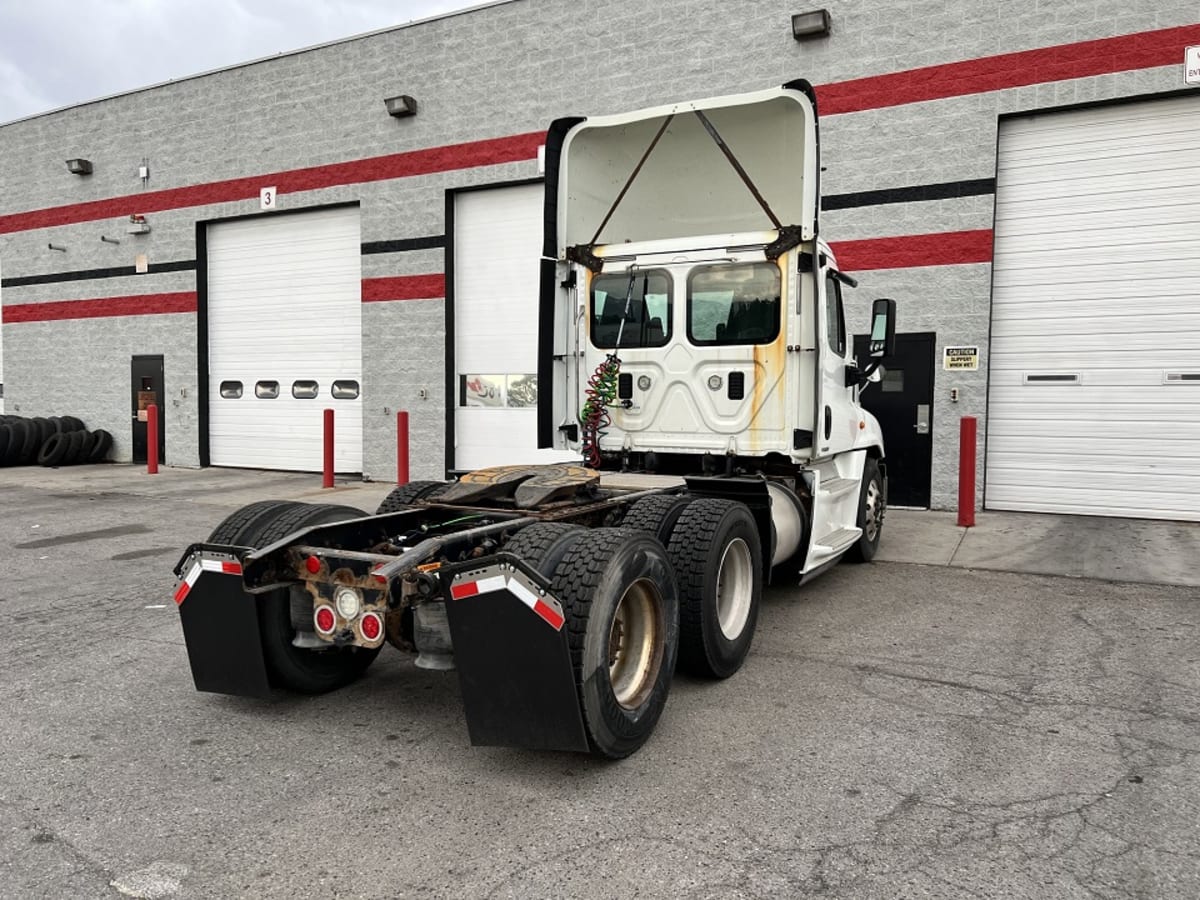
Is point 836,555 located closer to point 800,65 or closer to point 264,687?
point 264,687

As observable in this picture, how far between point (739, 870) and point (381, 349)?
13.4 metres

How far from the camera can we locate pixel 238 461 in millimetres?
17406

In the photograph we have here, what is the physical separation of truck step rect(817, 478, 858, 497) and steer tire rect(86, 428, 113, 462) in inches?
668

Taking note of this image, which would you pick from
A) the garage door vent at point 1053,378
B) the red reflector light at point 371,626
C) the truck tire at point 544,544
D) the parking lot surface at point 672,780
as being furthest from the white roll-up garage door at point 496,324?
the red reflector light at point 371,626

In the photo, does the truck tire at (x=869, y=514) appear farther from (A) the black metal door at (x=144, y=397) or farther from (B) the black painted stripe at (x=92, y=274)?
(A) the black metal door at (x=144, y=397)

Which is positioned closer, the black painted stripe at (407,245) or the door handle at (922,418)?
the door handle at (922,418)

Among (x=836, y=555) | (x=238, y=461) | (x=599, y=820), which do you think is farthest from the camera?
(x=238, y=461)

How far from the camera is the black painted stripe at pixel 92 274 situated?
1764 cm

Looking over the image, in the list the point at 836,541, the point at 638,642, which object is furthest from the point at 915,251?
the point at 638,642

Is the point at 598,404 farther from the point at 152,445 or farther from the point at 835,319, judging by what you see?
the point at 152,445

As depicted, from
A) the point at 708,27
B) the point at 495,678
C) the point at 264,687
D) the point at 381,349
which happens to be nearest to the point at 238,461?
the point at 381,349

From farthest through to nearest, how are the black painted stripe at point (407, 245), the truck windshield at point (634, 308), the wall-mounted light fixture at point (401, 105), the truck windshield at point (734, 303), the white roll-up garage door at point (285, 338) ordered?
1. the white roll-up garage door at point (285, 338)
2. the black painted stripe at point (407, 245)
3. the wall-mounted light fixture at point (401, 105)
4. the truck windshield at point (634, 308)
5. the truck windshield at point (734, 303)

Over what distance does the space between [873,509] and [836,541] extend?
5.12 ft

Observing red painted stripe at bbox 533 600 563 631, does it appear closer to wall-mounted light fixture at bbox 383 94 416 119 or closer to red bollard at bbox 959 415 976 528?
red bollard at bbox 959 415 976 528
